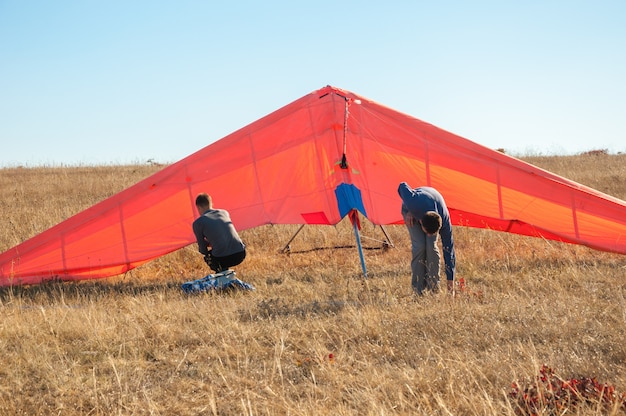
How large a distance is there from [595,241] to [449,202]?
5.86 feet

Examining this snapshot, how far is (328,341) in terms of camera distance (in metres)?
5.00

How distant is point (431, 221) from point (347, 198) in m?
2.82

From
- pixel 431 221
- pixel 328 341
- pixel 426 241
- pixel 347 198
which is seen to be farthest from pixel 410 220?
pixel 347 198

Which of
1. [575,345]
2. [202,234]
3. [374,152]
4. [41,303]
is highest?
[374,152]

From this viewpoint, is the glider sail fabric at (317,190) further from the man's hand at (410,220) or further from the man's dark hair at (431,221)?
the man's dark hair at (431,221)

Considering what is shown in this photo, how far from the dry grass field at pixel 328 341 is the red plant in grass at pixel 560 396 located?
0.05 feet

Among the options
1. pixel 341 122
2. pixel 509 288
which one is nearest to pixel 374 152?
pixel 341 122

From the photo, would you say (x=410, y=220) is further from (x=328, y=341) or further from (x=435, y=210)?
(x=328, y=341)

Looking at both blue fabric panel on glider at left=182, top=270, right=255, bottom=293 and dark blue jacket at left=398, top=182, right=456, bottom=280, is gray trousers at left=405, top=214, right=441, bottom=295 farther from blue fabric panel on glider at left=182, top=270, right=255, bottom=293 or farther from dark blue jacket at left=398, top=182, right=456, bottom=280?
blue fabric panel on glider at left=182, top=270, right=255, bottom=293

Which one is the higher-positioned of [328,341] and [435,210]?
[435,210]

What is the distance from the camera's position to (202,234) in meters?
7.79

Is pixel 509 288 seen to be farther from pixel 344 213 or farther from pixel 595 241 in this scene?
pixel 344 213

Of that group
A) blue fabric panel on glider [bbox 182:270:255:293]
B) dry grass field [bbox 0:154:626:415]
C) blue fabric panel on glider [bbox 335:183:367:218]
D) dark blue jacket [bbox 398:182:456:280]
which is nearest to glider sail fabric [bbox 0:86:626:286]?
blue fabric panel on glider [bbox 335:183:367:218]

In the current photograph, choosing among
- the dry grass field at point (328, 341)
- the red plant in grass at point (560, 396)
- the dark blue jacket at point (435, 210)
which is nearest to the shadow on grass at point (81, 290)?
the dry grass field at point (328, 341)
